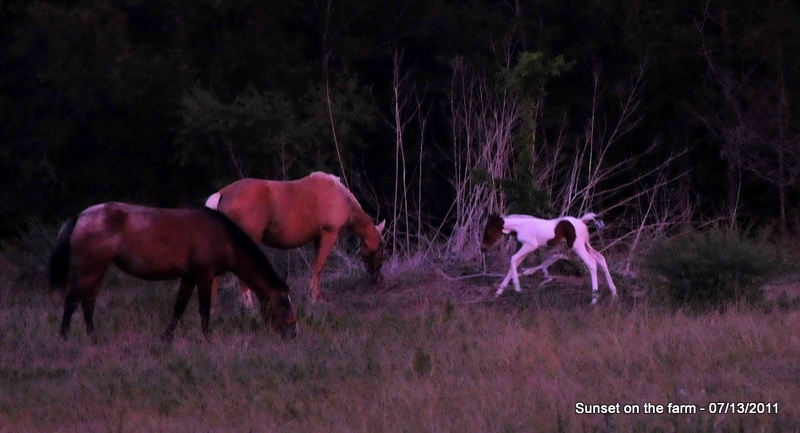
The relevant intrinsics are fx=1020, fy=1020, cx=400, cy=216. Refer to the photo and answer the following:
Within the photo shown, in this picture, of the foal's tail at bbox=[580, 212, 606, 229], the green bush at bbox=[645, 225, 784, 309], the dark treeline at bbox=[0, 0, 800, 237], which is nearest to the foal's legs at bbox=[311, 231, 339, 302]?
the foal's tail at bbox=[580, 212, 606, 229]

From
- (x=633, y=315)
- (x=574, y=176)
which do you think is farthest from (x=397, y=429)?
(x=574, y=176)

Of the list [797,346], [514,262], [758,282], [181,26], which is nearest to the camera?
[797,346]

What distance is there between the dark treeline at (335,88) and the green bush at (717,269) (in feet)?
28.9

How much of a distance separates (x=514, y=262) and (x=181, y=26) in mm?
12529

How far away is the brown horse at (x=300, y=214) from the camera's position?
1135cm

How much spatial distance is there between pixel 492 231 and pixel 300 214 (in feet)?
7.40

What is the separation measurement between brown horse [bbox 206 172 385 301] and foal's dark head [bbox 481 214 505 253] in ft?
4.92

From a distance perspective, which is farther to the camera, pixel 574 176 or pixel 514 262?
pixel 574 176

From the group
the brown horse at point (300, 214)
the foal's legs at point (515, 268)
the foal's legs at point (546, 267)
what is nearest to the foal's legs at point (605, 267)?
the foal's legs at point (546, 267)

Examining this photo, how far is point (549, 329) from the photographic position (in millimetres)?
9062

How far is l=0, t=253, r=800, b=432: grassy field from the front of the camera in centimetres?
614

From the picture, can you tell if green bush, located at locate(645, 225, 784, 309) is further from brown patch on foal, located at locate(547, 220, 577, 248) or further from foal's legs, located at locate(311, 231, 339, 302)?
foal's legs, located at locate(311, 231, 339, 302)

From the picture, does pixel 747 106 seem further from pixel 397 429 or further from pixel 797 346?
pixel 397 429

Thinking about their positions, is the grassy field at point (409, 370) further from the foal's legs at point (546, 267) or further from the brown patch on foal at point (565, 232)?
the foal's legs at point (546, 267)
